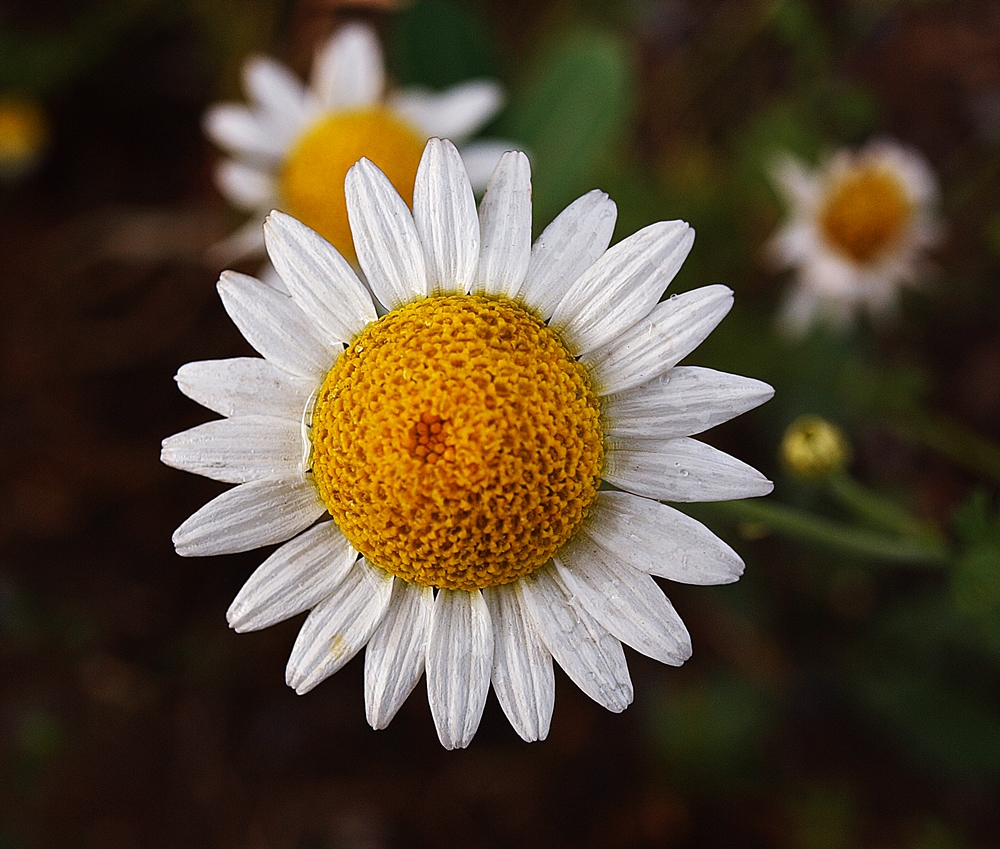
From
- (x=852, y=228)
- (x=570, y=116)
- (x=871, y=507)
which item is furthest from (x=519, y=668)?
(x=852, y=228)

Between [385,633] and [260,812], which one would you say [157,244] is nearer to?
[260,812]

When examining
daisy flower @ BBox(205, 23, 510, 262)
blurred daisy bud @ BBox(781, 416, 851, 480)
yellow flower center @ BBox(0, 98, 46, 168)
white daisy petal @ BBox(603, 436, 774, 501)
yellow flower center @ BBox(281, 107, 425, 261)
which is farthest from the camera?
yellow flower center @ BBox(0, 98, 46, 168)

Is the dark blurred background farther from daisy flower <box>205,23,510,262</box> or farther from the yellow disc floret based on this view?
daisy flower <box>205,23,510,262</box>

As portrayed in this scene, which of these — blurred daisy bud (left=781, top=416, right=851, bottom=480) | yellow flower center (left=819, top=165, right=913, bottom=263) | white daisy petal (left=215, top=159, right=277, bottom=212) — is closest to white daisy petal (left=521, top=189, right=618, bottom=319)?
blurred daisy bud (left=781, top=416, right=851, bottom=480)

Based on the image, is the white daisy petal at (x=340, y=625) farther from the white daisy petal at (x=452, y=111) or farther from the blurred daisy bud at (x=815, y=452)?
the white daisy petal at (x=452, y=111)

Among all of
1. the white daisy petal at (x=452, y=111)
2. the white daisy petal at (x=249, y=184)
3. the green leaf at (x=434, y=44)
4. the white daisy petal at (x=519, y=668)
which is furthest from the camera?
the green leaf at (x=434, y=44)

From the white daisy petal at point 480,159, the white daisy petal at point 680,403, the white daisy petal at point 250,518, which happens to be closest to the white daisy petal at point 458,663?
the white daisy petal at point 250,518
